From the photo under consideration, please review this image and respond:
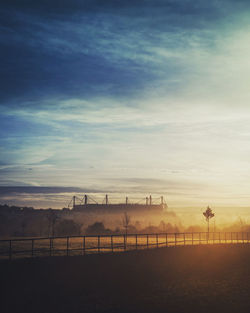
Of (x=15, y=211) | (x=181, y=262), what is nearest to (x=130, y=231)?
(x=15, y=211)

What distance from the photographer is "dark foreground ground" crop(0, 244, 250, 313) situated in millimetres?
17922

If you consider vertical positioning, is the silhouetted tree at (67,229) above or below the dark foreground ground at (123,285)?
above

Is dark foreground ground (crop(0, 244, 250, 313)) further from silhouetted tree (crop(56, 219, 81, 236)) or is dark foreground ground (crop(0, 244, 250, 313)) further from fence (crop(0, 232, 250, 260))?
silhouetted tree (crop(56, 219, 81, 236))

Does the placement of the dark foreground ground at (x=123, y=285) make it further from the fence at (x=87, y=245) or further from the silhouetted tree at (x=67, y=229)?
the silhouetted tree at (x=67, y=229)

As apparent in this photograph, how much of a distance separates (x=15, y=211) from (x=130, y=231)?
61.2 meters

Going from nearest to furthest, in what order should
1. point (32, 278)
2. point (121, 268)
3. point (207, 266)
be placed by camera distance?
point (32, 278) < point (121, 268) < point (207, 266)

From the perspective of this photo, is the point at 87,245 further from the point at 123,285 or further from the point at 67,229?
the point at 67,229

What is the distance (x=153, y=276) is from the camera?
27.3 metres

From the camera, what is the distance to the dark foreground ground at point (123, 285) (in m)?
17.9

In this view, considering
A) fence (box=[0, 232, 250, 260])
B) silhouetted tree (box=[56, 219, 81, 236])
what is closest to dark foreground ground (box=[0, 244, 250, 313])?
fence (box=[0, 232, 250, 260])

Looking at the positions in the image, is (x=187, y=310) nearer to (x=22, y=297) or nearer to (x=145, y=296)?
(x=145, y=296)

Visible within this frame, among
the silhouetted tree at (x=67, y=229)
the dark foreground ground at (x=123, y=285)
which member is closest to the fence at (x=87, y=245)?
the dark foreground ground at (x=123, y=285)

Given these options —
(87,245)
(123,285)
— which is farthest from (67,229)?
(123,285)

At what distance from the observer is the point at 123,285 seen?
76.5 feet
